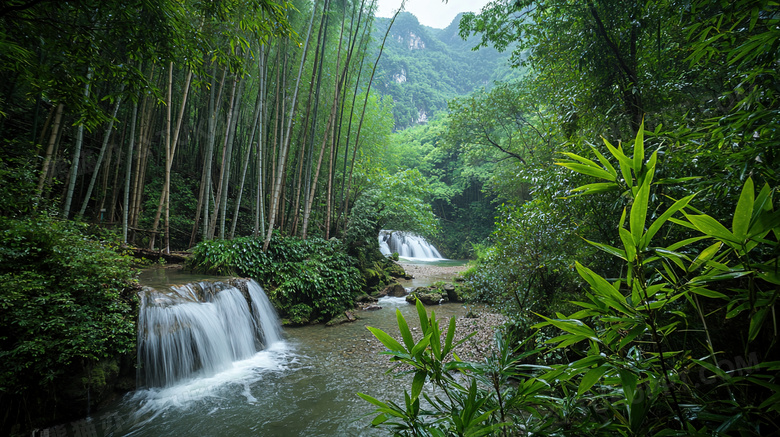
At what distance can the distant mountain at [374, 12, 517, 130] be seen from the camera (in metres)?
32.8

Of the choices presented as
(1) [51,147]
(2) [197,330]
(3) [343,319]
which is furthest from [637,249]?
(1) [51,147]

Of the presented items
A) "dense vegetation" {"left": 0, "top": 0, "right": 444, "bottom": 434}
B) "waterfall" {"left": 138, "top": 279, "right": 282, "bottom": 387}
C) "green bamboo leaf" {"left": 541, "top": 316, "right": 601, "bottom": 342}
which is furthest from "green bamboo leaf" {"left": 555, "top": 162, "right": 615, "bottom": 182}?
"waterfall" {"left": 138, "top": 279, "right": 282, "bottom": 387}

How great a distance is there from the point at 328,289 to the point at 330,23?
22.7ft

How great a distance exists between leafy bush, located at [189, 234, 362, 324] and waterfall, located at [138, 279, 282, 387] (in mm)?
635

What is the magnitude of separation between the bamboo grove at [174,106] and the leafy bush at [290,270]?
505mm

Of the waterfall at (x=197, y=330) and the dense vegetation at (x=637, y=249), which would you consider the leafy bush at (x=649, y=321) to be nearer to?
the dense vegetation at (x=637, y=249)

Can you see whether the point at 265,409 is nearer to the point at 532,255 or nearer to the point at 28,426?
the point at 28,426

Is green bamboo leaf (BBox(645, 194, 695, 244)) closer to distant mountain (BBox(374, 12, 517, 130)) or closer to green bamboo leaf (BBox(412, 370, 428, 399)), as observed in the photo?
green bamboo leaf (BBox(412, 370, 428, 399))

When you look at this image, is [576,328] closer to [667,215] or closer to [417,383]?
[667,215]

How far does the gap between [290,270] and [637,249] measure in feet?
20.6

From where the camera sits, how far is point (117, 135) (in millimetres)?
7047

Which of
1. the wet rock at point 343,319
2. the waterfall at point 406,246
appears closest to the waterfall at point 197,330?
the wet rock at point 343,319

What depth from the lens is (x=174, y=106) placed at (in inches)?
315

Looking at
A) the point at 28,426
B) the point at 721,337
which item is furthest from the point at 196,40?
the point at 721,337
